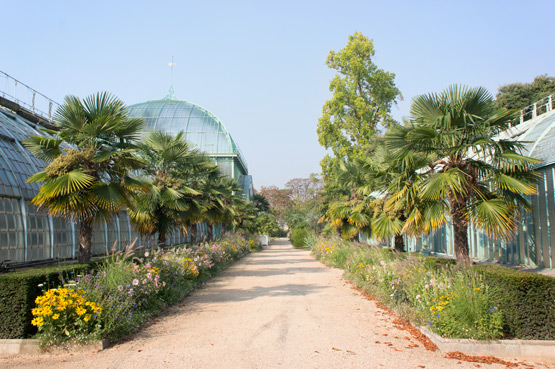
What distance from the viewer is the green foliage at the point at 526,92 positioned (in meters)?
32.7

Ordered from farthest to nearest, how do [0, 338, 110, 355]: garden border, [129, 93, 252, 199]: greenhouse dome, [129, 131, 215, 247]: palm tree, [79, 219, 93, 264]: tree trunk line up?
[129, 93, 252, 199]: greenhouse dome, [129, 131, 215, 247]: palm tree, [79, 219, 93, 264]: tree trunk, [0, 338, 110, 355]: garden border

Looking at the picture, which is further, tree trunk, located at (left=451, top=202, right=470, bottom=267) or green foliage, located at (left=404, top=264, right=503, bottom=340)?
tree trunk, located at (left=451, top=202, right=470, bottom=267)

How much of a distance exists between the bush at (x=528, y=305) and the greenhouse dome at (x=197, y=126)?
43.2 m

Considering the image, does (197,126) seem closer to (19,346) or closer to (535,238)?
(535,238)

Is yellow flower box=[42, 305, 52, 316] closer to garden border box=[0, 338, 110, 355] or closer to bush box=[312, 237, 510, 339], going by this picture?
garden border box=[0, 338, 110, 355]

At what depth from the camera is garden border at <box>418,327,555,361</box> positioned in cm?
633

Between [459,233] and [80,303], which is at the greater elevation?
[459,233]

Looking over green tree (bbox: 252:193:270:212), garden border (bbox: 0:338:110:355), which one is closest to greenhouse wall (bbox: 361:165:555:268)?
garden border (bbox: 0:338:110:355)

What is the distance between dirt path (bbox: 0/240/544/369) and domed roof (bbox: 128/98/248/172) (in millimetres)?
39653

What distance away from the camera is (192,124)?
52.1 m

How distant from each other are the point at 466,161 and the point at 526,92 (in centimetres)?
2882

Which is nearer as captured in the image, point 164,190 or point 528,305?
point 528,305

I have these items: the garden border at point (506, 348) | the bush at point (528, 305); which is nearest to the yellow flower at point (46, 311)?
the garden border at point (506, 348)

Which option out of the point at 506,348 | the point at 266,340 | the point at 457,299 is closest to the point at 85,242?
the point at 266,340
